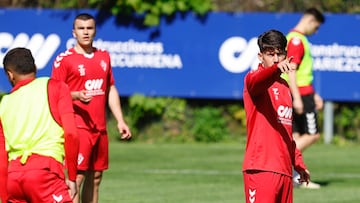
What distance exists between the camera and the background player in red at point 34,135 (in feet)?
24.8

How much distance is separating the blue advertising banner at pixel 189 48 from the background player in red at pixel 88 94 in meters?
9.45

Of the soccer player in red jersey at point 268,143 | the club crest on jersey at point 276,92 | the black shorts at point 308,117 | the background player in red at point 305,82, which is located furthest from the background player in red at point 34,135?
the black shorts at point 308,117

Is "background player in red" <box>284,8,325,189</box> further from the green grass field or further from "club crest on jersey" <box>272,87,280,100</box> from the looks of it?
"club crest on jersey" <box>272,87,280,100</box>

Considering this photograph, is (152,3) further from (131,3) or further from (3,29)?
(3,29)

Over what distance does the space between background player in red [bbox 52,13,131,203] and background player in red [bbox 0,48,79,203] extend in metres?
3.04

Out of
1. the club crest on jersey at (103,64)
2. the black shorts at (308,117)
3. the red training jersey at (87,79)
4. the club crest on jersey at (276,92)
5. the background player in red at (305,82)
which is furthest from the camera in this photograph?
the black shorts at (308,117)

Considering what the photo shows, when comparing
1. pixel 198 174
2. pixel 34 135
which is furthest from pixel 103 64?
pixel 198 174

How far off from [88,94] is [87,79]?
17 cm

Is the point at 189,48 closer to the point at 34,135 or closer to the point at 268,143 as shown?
the point at 268,143

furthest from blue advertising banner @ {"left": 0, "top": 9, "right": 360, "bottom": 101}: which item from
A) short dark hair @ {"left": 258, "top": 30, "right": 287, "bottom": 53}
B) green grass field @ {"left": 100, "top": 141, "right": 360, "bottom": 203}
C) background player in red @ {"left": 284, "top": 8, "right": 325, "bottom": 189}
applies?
short dark hair @ {"left": 258, "top": 30, "right": 287, "bottom": 53}

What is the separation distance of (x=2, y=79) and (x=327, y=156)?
Answer: 21.3 ft

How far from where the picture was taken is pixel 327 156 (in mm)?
18234

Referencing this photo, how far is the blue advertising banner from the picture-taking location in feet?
65.8

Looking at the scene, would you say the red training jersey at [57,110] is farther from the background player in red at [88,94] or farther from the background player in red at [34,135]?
the background player in red at [88,94]
